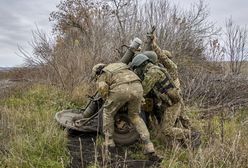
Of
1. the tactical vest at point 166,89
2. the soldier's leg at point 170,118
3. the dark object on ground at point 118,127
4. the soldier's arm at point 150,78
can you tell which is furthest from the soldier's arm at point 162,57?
the dark object on ground at point 118,127

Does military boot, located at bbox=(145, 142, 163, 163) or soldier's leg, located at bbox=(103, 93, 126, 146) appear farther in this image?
soldier's leg, located at bbox=(103, 93, 126, 146)

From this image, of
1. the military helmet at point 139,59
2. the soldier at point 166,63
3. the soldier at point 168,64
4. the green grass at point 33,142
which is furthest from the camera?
the soldier at point 168,64

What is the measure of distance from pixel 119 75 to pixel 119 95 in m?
0.37

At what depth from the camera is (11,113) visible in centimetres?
740

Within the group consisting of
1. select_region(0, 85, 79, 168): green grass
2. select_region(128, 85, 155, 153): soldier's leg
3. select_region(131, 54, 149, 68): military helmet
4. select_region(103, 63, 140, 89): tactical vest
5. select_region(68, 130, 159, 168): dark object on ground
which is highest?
select_region(131, 54, 149, 68): military helmet

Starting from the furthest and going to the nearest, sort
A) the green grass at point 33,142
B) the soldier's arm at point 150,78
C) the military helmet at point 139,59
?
the military helmet at point 139,59
the soldier's arm at point 150,78
the green grass at point 33,142

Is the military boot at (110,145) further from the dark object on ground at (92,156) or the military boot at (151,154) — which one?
the military boot at (151,154)

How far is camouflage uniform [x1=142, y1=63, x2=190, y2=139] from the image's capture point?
6.30 meters

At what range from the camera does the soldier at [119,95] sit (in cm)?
589

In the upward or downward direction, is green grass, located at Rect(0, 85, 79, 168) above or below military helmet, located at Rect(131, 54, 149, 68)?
below

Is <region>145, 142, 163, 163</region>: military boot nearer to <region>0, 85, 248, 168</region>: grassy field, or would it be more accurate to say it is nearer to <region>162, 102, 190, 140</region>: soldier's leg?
<region>0, 85, 248, 168</region>: grassy field

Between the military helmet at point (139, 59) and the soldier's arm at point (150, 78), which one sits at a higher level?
the military helmet at point (139, 59)

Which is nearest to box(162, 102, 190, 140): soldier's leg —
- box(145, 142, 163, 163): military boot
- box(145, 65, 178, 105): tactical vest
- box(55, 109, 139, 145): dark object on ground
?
box(145, 65, 178, 105): tactical vest

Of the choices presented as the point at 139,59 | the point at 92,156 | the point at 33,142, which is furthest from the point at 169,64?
the point at 33,142
